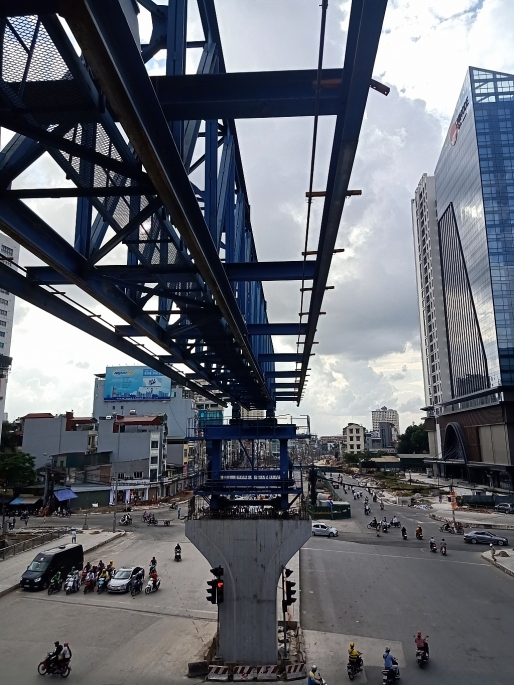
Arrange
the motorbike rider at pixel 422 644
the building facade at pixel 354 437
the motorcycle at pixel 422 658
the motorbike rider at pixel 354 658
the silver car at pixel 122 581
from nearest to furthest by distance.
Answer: the motorbike rider at pixel 354 658 < the motorcycle at pixel 422 658 < the motorbike rider at pixel 422 644 < the silver car at pixel 122 581 < the building facade at pixel 354 437

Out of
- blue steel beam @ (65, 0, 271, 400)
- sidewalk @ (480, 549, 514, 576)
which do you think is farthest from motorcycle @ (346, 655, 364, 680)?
sidewalk @ (480, 549, 514, 576)

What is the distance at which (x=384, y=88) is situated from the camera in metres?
4.27

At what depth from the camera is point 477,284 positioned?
71.1 m

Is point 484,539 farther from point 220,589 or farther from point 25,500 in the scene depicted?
point 25,500

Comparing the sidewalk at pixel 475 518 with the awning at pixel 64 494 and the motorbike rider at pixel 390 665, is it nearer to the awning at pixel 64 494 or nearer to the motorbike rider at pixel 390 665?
the motorbike rider at pixel 390 665

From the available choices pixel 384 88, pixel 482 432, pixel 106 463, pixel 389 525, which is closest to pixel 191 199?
pixel 384 88

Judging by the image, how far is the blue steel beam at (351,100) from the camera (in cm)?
341

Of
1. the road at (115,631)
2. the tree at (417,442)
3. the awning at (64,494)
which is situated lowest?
the road at (115,631)

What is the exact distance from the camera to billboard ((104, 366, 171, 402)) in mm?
73625

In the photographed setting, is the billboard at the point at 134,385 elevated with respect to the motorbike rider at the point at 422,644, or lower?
elevated

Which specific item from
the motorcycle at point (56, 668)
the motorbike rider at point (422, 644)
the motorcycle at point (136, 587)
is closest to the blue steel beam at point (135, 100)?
the motorcycle at point (56, 668)

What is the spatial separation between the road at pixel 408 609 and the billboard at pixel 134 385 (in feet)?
157

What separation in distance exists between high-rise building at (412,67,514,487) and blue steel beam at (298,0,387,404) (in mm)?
62313

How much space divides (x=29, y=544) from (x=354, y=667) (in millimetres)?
23909
